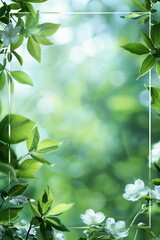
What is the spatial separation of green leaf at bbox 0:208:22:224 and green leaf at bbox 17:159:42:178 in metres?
0.09

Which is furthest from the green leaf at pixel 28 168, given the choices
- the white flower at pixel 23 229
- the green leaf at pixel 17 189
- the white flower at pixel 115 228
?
the white flower at pixel 115 228

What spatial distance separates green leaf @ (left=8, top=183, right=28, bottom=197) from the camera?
122 centimetres

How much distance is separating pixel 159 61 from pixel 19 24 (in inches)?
15.0

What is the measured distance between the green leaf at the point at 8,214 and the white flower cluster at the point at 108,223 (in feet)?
0.58

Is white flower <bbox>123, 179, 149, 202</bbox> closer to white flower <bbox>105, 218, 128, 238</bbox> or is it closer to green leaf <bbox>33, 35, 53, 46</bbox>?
white flower <bbox>105, 218, 128, 238</bbox>

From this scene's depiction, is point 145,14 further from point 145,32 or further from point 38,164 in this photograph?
point 38,164

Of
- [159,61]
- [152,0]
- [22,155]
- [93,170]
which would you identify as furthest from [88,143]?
[152,0]

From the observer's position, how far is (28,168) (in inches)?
48.6

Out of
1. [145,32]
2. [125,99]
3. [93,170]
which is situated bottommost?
[93,170]

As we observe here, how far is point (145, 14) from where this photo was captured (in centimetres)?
127

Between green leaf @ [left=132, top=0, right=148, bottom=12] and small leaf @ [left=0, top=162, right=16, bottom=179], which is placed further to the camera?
green leaf @ [left=132, top=0, right=148, bottom=12]

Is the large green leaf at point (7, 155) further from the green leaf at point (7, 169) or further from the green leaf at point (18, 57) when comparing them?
the green leaf at point (18, 57)

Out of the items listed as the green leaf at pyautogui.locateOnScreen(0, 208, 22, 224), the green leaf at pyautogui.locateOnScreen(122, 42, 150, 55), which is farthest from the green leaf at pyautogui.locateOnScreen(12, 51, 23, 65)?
the green leaf at pyautogui.locateOnScreen(0, 208, 22, 224)

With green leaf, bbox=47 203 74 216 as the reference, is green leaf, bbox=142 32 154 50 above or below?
above
